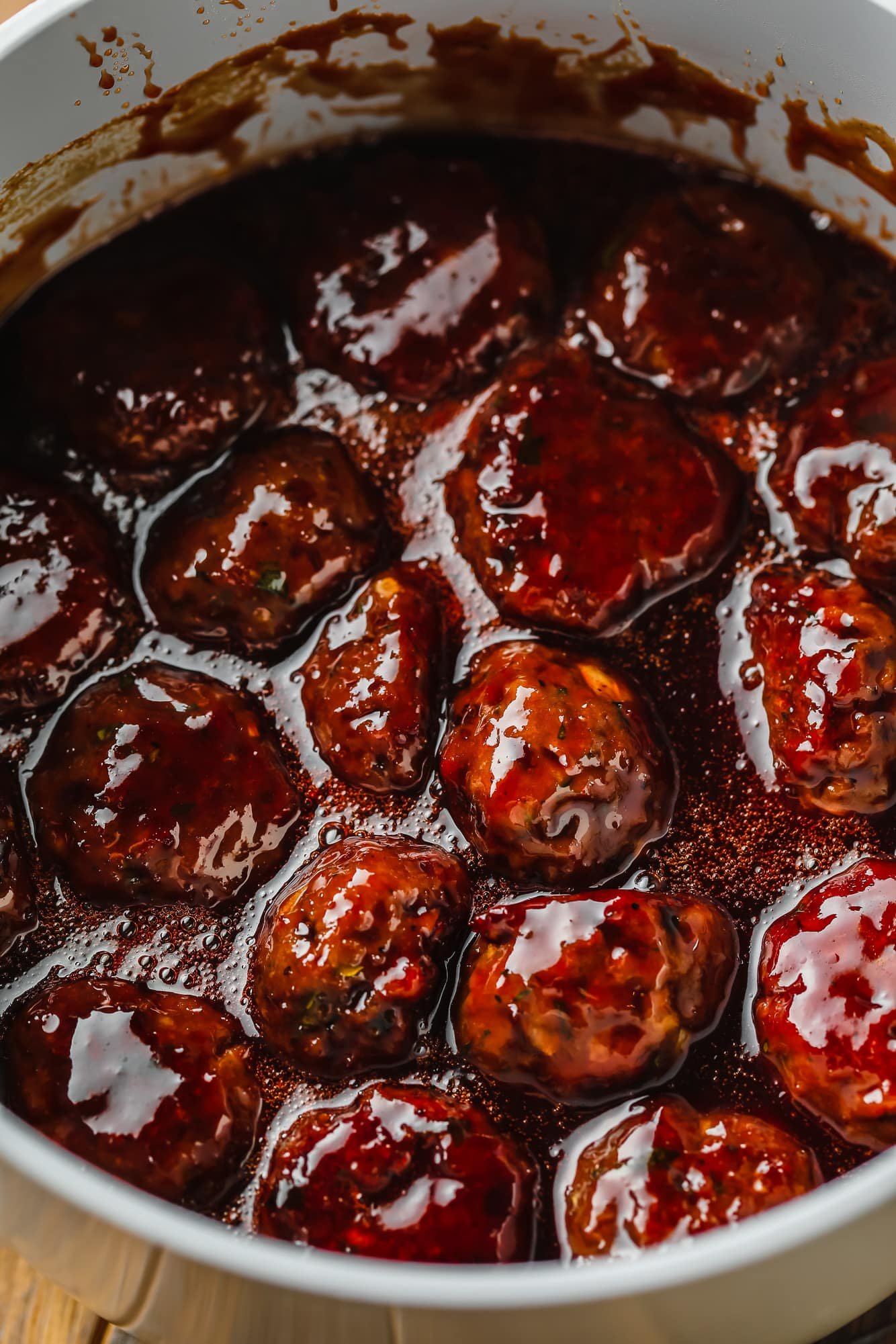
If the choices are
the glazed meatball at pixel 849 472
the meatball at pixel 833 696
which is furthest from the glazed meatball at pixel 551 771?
the glazed meatball at pixel 849 472

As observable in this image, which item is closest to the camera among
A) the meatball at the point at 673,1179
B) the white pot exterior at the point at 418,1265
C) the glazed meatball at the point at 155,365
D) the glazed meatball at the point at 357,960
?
the white pot exterior at the point at 418,1265

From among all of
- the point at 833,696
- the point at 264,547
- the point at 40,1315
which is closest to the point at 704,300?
the point at 833,696

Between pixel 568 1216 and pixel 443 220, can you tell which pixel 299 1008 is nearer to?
pixel 568 1216

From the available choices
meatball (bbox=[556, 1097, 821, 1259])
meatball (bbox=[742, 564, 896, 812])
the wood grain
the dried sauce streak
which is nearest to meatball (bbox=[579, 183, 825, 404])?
the dried sauce streak

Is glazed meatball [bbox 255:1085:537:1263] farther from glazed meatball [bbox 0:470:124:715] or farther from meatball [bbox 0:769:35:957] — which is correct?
glazed meatball [bbox 0:470:124:715]

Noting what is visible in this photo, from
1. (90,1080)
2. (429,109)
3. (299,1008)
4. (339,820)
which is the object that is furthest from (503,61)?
(90,1080)

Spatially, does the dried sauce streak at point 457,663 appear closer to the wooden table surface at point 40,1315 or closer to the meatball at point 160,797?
the meatball at point 160,797
